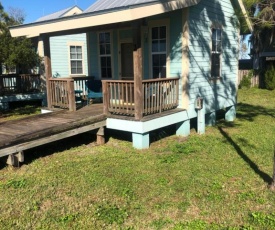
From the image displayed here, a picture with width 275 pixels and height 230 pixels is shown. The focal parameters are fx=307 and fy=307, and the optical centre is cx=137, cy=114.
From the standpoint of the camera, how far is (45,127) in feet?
21.9

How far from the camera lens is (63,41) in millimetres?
15227

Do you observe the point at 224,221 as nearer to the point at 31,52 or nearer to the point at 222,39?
the point at 222,39

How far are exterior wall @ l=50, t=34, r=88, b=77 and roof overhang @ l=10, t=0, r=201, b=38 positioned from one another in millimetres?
6628

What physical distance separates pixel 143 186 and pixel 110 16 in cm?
364

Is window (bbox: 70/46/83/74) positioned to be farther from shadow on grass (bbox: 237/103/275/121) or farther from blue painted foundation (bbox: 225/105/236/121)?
shadow on grass (bbox: 237/103/275/121)

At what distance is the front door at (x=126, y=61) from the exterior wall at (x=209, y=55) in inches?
90.6

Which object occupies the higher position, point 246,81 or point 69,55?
point 69,55

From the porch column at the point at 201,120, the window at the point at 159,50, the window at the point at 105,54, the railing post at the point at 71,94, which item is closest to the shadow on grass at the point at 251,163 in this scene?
the porch column at the point at 201,120

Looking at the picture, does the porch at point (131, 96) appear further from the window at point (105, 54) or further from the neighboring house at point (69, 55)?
the neighboring house at point (69, 55)

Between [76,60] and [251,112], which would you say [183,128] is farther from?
[76,60]

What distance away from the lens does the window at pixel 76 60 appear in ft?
49.2

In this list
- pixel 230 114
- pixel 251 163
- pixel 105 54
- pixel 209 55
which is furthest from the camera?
pixel 230 114

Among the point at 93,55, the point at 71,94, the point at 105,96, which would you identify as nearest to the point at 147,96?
the point at 105,96

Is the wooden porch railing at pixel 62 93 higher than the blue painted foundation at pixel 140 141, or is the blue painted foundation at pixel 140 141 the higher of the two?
the wooden porch railing at pixel 62 93
